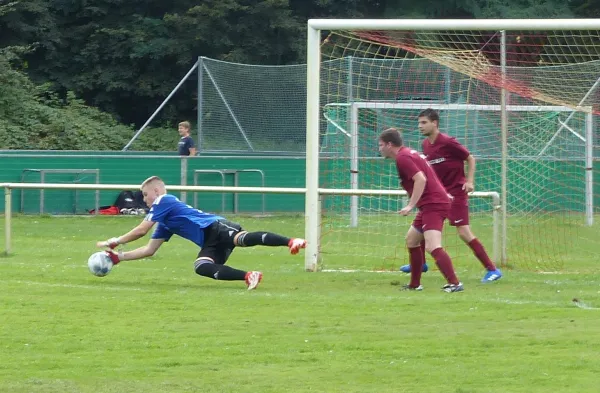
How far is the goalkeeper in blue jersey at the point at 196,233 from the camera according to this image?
11508mm

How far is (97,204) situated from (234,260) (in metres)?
9.38

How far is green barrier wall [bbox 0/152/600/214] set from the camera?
65.5ft

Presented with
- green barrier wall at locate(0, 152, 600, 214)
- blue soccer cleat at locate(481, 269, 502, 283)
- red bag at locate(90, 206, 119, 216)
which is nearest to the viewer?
blue soccer cleat at locate(481, 269, 502, 283)

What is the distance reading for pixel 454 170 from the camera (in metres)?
12.2

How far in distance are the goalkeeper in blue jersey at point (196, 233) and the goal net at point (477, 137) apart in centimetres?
279

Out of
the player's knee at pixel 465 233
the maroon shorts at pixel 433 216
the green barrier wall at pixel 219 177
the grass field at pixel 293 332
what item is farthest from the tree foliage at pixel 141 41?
the maroon shorts at pixel 433 216

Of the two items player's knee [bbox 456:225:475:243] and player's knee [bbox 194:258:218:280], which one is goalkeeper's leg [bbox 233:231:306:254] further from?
player's knee [bbox 456:225:475:243]

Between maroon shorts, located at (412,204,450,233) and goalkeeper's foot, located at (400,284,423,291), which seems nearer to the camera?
maroon shorts, located at (412,204,450,233)

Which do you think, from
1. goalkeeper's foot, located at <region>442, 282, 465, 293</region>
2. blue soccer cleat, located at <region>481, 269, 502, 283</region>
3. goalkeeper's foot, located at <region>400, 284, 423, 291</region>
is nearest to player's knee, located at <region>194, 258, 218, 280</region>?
goalkeeper's foot, located at <region>400, 284, 423, 291</region>

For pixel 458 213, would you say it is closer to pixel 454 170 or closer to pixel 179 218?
pixel 454 170

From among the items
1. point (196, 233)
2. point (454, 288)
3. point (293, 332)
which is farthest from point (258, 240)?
point (293, 332)

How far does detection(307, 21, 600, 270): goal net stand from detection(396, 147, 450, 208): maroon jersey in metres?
3.05

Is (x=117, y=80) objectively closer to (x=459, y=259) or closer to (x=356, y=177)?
(x=356, y=177)

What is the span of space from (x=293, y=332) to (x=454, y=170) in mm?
3940
